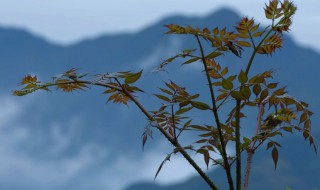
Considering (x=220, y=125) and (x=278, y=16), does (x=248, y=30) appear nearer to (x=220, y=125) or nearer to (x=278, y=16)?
(x=278, y=16)

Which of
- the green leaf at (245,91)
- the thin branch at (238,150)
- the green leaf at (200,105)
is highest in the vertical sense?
the green leaf at (200,105)

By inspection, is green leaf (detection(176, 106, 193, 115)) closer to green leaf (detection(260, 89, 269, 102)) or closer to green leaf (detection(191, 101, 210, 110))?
green leaf (detection(191, 101, 210, 110))

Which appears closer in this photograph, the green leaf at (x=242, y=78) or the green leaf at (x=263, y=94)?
the green leaf at (x=242, y=78)

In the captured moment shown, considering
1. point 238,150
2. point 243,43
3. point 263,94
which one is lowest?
point 238,150

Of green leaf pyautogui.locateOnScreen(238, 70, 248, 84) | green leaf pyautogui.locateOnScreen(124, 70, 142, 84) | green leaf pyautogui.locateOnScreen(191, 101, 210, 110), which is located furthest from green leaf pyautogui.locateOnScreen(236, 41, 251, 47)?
green leaf pyautogui.locateOnScreen(124, 70, 142, 84)

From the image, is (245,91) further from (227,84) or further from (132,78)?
(132,78)

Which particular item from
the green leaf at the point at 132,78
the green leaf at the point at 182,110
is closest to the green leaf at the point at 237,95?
the green leaf at the point at 182,110

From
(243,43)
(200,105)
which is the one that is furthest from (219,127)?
(243,43)

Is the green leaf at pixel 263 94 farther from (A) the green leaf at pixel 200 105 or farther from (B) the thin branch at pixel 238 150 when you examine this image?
(A) the green leaf at pixel 200 105

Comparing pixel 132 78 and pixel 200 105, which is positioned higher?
pixel 132 78

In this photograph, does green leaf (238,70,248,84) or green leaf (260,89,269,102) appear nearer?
green leaf (238,70,248,84)

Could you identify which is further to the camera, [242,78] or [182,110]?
[182,110]

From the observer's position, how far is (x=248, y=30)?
216 cm

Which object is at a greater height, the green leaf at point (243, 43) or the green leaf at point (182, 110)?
the green leaf at point (243, 43)
